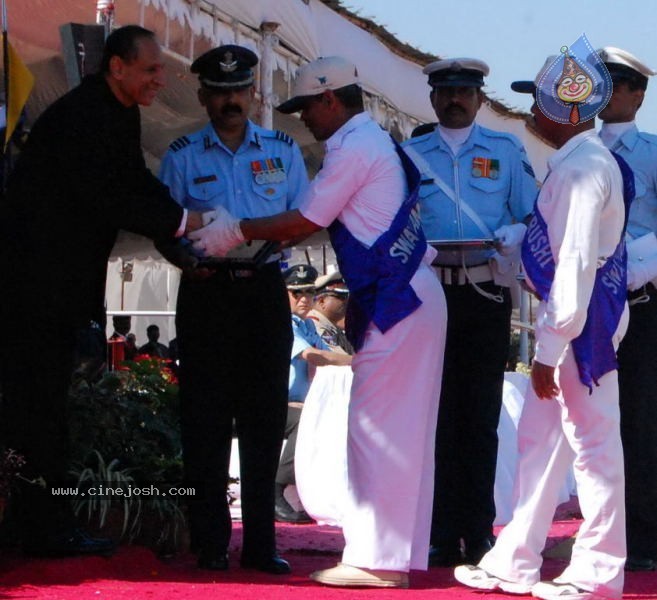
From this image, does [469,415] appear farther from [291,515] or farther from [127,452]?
[291,515]

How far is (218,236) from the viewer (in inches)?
206

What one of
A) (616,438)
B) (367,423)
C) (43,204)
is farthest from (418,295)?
(43,204)

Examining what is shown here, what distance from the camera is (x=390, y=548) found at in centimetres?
493

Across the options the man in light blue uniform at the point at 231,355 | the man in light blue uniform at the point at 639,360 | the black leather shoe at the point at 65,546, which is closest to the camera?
the black leather shoe at the point at 65,546

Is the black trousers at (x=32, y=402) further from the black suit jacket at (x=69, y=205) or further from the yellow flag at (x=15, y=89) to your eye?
the yellow flag at (x=15, y=89)

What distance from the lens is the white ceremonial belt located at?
5773 mm

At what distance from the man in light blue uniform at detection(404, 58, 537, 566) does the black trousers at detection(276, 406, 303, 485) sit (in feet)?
6.65

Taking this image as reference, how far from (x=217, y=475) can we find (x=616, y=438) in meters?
1.61

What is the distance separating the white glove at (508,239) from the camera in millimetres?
5566

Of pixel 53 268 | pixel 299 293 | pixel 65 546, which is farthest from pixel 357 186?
pixel 299 293

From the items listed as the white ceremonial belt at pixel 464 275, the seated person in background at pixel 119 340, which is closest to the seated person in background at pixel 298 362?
the white ceremonial belt at pixel 464 275

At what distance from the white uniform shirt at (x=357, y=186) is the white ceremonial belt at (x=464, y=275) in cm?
81

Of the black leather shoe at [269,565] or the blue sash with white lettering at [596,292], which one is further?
the black leather shoe at [269,565]

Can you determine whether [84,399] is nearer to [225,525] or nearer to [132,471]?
[132,471]
